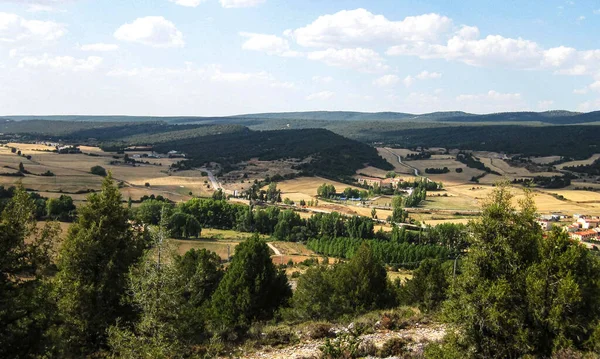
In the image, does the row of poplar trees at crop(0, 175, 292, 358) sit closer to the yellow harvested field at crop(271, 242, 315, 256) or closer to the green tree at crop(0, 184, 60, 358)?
the green tree at crop(0, 184, 60, 358)

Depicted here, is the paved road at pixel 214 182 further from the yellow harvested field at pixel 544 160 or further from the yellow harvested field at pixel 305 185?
the yellow harvested field at pixel 544 160

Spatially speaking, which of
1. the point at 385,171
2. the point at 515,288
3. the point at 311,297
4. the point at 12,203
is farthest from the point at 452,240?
the point at 385,171

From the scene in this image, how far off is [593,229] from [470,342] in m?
81.1

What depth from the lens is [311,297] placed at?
29.9 metres

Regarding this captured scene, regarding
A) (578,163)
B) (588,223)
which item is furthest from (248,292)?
(578,163)

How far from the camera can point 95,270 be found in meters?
19.2

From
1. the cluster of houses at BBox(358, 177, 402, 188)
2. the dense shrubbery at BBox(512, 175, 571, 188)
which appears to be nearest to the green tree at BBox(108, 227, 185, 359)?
the cluster of houses at BBox(358, 177, 402, 188)

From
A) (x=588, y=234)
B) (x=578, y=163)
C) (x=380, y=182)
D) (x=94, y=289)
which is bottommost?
(x=588, y=234)

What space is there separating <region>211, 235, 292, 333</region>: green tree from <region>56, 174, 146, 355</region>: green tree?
8.15 metres

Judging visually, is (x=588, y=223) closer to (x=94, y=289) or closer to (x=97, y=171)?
(x=94, y=289)

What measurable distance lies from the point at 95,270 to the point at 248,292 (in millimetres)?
10317

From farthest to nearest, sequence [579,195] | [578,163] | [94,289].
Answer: [578,163], [579,195], [94,289]

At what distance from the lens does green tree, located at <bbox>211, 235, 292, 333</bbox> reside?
27.2 metres

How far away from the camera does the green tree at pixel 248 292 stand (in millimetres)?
27234
